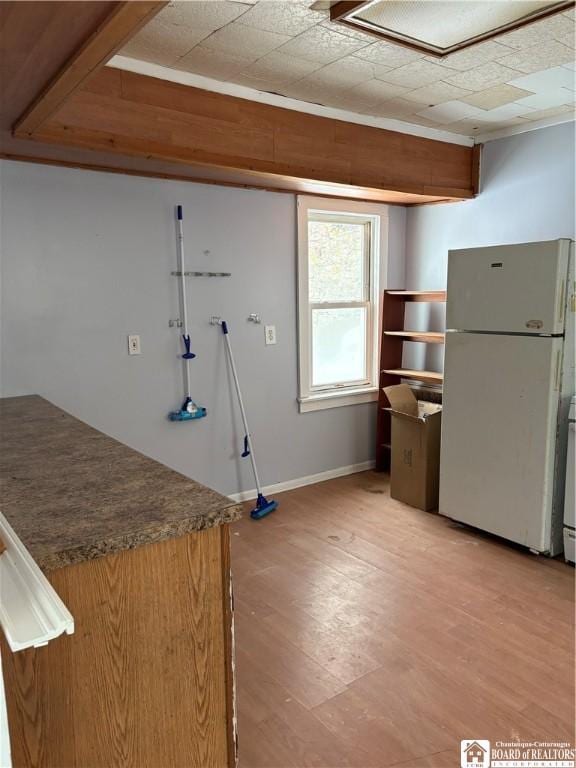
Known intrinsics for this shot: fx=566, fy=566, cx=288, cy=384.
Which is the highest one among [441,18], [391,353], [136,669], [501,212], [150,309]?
[441,18]

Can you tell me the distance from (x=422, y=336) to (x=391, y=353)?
38 centimetres

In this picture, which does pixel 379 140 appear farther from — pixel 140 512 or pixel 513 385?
pixel 140 512

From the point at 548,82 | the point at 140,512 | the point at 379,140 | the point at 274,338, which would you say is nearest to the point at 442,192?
the point at 379,140

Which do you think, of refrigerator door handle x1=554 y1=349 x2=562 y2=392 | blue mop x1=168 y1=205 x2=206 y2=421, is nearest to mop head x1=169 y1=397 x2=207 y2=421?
blue mop x1=168 y1=205 x2=206 y2=421

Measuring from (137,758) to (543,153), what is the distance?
3.73 m

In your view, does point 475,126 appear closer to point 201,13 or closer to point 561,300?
point 561,300

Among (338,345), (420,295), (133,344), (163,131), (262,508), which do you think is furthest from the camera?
A: (338,345)

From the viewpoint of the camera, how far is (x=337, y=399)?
4.21 meters

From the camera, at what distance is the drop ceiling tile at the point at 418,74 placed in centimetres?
264

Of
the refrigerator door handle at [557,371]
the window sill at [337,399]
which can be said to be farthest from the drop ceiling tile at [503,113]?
the window sill at [337,399]

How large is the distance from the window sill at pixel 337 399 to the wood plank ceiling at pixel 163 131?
1405 mm

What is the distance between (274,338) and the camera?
3.81 meters

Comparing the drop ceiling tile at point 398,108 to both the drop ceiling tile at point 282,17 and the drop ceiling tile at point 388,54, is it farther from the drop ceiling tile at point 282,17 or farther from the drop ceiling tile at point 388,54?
the drop ceiling tile at point 282,17

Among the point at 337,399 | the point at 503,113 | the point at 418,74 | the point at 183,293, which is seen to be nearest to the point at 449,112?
the point at 503,113
